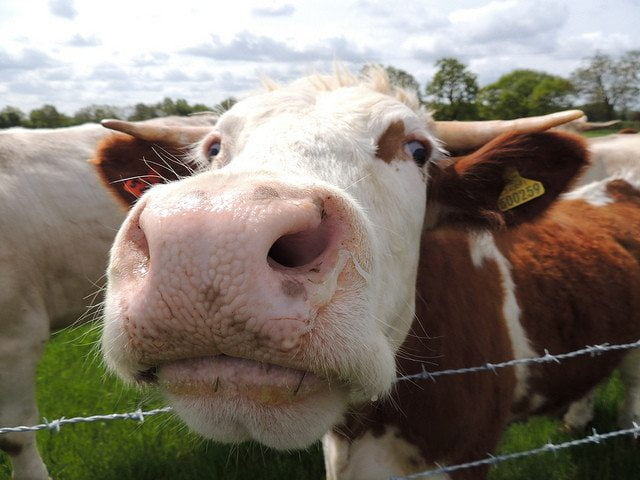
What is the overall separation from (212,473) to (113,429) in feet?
3.96

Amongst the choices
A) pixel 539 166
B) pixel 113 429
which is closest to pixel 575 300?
pixel 539 166

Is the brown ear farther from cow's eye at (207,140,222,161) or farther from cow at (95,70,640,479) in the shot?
cow's eye at (207,140,222,161)

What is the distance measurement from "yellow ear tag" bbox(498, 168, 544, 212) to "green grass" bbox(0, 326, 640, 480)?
6.53ft

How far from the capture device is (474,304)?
115 inches

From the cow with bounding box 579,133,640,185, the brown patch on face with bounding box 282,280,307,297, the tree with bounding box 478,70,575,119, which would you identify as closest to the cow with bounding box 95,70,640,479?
the brown patch on face with bounding box 282,280,307,297

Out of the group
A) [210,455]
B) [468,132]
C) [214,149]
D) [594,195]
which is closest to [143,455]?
[210,455]

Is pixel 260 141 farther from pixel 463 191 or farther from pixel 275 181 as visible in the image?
pixel 463 191

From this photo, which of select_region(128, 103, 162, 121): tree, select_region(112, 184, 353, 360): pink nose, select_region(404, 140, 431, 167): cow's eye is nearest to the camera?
select_region(112, 184, 353, 360): pink nose

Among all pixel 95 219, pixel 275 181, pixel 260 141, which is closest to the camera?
pixel 275 181

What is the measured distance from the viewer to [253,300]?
1.18 meters

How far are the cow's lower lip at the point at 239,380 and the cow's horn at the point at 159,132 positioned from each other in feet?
5.73

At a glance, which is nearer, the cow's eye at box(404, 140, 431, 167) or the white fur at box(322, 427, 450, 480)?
the cow's eye at box(404, 140, 431, 167)

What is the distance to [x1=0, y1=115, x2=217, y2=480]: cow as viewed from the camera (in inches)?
152

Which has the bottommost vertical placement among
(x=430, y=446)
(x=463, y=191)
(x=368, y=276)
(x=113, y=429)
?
(x=113, y=429)
